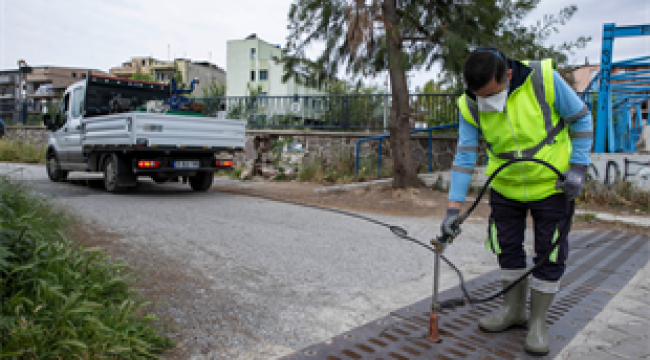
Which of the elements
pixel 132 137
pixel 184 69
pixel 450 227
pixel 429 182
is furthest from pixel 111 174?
pixel 184 69

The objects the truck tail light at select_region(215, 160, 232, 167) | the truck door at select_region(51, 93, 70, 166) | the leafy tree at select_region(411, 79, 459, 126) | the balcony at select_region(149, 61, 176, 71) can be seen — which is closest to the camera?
the truck tail light at select_region(215, 160, 232, 167)

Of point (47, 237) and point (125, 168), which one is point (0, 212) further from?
point (125, 168)

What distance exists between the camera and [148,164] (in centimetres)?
830

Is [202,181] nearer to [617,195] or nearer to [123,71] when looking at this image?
[617,195]

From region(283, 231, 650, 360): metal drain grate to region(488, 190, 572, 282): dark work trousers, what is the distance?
470 millimetres

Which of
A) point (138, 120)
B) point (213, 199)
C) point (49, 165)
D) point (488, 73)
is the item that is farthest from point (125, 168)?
point (488, 73)

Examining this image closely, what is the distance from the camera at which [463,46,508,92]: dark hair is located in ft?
7.61

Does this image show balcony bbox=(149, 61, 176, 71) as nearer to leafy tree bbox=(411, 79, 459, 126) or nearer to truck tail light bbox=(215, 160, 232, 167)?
leafy tree bbox=(411, 79, 459, 126)

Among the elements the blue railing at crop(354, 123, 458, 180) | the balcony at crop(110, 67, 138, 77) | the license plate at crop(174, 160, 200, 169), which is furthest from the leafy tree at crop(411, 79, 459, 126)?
the balcony at crop(110, 67, 138, 77)

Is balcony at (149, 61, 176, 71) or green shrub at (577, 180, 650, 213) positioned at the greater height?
balcony at (149, 61, 176, 71)

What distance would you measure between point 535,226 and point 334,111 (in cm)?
1117

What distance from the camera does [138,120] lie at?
7.98 meters

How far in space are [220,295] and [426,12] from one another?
23.4 feet

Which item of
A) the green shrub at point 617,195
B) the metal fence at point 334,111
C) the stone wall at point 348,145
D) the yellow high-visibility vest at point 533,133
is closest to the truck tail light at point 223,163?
the metal fence at point 334,111
